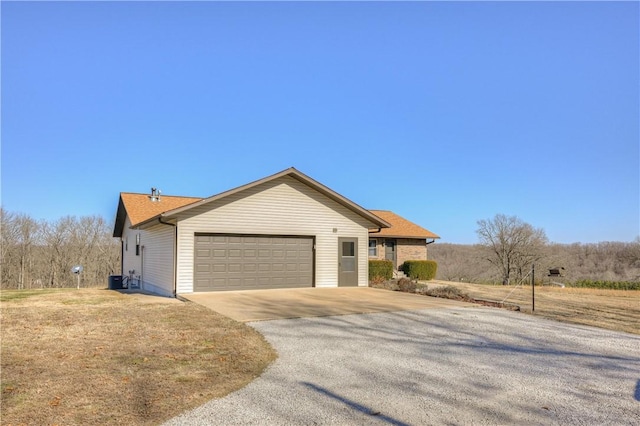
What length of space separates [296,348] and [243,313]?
351 cm

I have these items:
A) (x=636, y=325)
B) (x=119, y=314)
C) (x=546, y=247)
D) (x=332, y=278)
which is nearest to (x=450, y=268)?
(x=546, y=247)

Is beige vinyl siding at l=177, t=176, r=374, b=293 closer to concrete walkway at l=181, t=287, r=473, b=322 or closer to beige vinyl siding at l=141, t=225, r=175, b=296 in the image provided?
beige vinyl siding at l=141, t=225, r=175, b=296

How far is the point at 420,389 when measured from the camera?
4.91 m

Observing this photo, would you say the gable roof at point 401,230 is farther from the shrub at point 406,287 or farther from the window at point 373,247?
the shrub at point 406,287

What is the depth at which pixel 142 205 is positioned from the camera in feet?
67.6

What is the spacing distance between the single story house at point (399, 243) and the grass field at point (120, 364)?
1579cm

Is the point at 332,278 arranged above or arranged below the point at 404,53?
below

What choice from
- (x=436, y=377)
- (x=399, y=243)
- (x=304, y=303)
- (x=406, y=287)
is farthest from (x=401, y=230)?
(x=436, y=377)

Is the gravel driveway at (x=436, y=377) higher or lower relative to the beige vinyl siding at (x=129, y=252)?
lower

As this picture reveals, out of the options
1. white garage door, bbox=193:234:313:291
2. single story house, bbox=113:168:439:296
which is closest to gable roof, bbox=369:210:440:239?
single story house, bbox=113:168:439:296

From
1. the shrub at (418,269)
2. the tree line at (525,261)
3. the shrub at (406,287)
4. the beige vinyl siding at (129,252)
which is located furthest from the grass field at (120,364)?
the tree line at (525,261)

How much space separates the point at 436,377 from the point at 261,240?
1094 centimetres

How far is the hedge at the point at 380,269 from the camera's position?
2208 cm

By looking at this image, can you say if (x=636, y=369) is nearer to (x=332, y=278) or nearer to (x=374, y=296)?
(x=374, y=296)
